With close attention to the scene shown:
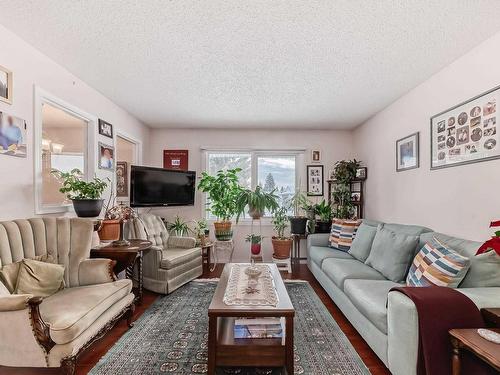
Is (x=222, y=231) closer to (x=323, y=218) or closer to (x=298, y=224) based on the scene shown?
(x=298, y=224)

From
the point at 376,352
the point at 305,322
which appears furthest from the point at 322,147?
the point at 376,352

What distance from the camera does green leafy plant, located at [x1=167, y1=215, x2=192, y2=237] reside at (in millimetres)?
4410

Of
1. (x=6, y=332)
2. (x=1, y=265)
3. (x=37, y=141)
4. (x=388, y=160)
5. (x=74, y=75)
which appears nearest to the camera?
(x=6, y=332)

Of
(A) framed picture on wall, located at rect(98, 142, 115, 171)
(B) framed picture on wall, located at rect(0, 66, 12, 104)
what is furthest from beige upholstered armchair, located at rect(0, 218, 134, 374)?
(A) framed picture on wall, located at rect(98, 142, 115, 171)

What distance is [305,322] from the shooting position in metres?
2.54

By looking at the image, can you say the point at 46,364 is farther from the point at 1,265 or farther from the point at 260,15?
the point at 260,15

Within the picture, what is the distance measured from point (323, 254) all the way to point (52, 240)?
2.83 m

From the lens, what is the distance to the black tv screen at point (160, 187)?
11.8 feet

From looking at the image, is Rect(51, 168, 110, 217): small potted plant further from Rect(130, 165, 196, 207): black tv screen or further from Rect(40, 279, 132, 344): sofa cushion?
Rect(130, 165, 196, 207): black tv screen

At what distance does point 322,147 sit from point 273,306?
140 inches

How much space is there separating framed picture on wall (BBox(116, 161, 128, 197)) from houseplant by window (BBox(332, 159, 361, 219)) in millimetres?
3210

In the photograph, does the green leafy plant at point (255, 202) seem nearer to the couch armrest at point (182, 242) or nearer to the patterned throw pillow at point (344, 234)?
the couch armrest at point (182, 242)

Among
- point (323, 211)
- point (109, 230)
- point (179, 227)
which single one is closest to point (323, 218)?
point (323, 211)

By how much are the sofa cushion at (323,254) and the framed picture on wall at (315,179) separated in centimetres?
122
